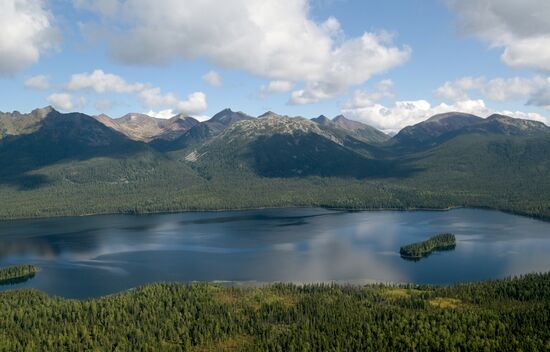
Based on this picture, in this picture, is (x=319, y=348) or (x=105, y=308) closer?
(x=319, y=348)

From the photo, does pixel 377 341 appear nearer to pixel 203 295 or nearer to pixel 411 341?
pixel 411 341

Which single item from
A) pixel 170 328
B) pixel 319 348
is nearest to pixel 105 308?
pixel 170 328

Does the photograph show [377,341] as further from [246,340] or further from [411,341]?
[246,340]

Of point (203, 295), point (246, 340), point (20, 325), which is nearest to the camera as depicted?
point (246, 340)

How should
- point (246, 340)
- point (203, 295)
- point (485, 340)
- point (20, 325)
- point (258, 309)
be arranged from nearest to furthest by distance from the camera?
point (485, 340) < point (246, 340) < point (20, 325) < point (258, 309) < point (203, 295)

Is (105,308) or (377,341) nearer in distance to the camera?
(377,341)

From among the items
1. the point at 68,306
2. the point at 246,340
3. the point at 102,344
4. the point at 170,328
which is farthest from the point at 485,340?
the point at 68,306
